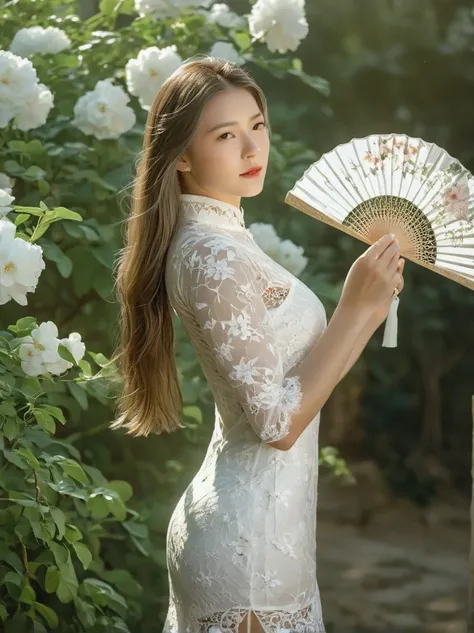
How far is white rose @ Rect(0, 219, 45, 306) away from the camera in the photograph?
2.29 meters

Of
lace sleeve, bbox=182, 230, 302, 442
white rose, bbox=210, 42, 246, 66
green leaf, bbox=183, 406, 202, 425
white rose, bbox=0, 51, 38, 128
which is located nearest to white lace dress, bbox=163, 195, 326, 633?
lace sleeve, bbox=182, 230, 302, 442

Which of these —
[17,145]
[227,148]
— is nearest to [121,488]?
[17,145]

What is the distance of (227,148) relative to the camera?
2.04 m

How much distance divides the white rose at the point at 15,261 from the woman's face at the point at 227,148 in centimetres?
41

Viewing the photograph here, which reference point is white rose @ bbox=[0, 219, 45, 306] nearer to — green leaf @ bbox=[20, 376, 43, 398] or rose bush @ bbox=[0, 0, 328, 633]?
rose bush @ bbox=[0, 0, 328, 633]

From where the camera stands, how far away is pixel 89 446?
341cm

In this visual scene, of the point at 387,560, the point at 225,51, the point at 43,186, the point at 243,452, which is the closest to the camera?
the point at 243,452

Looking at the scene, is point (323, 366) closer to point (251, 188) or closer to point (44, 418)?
point (251, 188)

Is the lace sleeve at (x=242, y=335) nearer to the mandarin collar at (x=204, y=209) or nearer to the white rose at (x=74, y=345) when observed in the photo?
the mandarin collar at (x=204, y=209)

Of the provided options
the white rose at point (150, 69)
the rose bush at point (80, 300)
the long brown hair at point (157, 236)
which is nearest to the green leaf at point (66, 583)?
the rose bush at point (80, 300)

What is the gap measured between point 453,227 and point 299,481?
55cm

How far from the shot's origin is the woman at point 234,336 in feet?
6.33

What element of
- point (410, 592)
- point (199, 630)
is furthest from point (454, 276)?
point (410, 592)

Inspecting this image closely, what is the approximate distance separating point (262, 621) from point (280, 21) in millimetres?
1834
